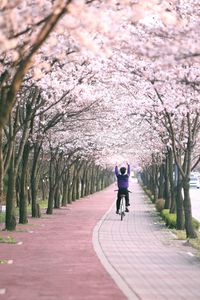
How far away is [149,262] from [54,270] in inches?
101

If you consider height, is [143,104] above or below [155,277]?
above

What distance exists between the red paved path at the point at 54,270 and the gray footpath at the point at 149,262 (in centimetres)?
32

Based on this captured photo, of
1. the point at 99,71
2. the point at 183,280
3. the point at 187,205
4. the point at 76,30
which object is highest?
the point at 99,71

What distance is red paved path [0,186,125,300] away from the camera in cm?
934

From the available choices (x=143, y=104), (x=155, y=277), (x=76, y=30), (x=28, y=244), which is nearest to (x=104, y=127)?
(x=143, y=104)

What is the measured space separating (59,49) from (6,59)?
3473 millimetres

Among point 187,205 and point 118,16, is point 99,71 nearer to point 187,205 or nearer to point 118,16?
point 187,205

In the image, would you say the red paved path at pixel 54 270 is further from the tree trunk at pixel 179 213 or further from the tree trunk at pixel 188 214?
the tree trunk at pixel 179 213

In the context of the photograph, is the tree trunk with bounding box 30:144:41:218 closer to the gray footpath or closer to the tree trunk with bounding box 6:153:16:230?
the tree trunk with bounding box 6:153:16:230

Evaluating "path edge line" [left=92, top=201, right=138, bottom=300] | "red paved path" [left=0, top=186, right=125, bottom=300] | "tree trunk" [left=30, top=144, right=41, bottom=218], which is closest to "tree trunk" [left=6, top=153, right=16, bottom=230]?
"red paved path" [left=0, top=186, right=125, bottom=300]

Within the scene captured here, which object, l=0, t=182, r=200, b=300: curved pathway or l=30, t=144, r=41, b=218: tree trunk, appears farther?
l=30, t=144, r=41, b=218: tree trunk

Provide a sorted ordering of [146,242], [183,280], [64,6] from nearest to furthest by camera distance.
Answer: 1. [64,6]
2. [183,280]
3. [146,242]

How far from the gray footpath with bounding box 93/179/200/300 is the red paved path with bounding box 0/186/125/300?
322 mm

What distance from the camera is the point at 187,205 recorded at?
730 inches
